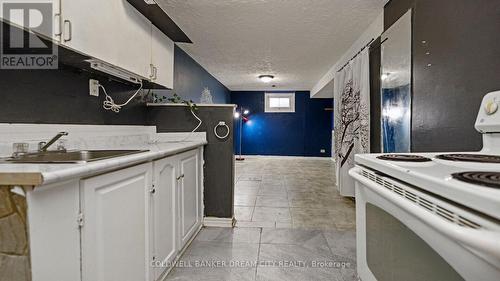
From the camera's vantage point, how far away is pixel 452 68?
4.90ft

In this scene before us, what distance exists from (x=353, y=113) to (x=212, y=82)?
3531mm

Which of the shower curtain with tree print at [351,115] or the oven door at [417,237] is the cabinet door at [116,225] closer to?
the oven door at [417,237]

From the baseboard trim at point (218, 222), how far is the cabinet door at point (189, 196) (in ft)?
0.52

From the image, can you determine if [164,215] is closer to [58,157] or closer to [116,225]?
[116,225]

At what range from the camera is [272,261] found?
1.94m

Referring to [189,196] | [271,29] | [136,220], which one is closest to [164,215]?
[136,220]

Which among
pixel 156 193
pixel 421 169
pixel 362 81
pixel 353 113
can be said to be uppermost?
pixel 362 81

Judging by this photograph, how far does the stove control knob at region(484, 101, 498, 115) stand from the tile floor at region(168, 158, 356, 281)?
4.12 feet

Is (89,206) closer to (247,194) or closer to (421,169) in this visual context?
(421,169)

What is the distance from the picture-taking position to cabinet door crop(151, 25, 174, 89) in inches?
82.0

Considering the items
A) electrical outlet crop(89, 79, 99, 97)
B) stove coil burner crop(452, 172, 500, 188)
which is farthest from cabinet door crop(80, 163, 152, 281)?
stove coil burner crop(452, 172, 500, 188)

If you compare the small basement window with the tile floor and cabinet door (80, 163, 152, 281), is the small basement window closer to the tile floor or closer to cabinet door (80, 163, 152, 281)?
the tile floor

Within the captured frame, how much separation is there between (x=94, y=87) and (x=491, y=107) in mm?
2303

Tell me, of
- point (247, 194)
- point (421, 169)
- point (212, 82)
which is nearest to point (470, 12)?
point (421, 169)
